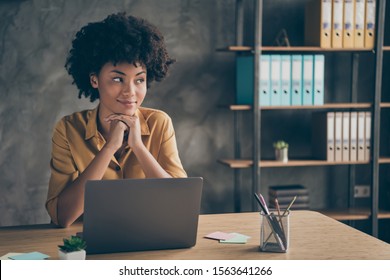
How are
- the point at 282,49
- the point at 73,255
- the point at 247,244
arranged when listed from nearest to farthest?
1. the point at 73,255
2. the point at 247,244
3. the point at 282,49

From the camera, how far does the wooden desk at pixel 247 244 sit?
58.7 inches

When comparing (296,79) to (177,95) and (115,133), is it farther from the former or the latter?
(115,133)

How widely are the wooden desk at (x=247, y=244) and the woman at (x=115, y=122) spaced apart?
239mm

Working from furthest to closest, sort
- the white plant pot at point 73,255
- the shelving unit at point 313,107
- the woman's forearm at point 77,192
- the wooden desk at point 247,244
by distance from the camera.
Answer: the shelving unit at point 313,107
the woman's forearm at point 77,192
the wooden desk at point 247,244
the white plant pot at point 73,255

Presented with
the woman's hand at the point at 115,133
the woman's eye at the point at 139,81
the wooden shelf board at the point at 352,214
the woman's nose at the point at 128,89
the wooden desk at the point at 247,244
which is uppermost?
the woman's eye at the point at 139,81

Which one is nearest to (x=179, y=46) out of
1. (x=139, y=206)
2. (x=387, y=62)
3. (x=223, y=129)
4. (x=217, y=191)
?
(x=223, y=129)

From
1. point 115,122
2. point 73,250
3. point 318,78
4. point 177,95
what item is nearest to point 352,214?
point 318,78

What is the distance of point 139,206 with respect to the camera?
1.45 m

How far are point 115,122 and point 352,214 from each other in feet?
6.83

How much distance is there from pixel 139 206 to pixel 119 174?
73 centimetres

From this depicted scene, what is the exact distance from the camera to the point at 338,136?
11.5 ft

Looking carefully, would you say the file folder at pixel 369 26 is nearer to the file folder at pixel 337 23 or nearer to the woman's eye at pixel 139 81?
the file folder at pixel 337 23

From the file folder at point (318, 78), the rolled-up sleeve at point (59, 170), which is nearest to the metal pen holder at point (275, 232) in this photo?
the rolled-up sleeve at point (59, 170)
